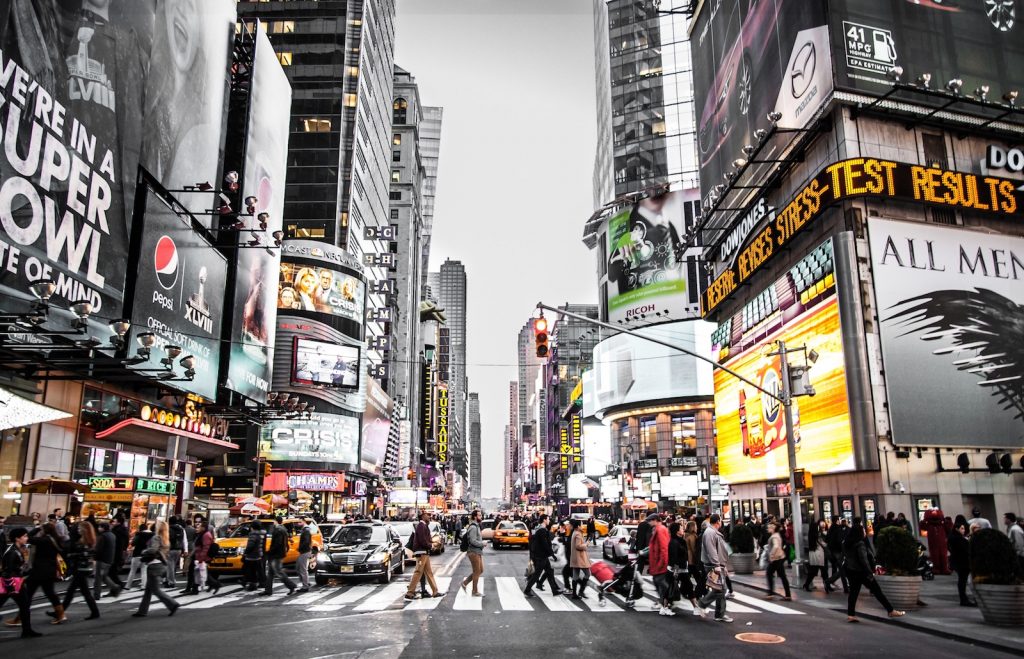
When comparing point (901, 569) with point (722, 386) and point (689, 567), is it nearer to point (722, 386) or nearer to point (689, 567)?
point (689, 567)

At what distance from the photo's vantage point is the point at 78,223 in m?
21.3

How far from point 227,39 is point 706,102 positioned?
2870 centimetres

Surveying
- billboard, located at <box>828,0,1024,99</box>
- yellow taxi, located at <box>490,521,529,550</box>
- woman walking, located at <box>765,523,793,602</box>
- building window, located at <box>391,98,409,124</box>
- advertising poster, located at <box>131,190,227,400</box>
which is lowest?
yellow taxi, located at <box>490,521,529,550</box>

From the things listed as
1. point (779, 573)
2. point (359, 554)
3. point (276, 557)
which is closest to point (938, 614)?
point (779, 573)

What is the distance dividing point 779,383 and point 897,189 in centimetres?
987

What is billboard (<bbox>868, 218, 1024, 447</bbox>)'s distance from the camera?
27.2 meters

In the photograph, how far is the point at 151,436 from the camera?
99.6 ft

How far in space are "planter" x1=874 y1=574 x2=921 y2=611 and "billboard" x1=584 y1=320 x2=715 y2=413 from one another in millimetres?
69208

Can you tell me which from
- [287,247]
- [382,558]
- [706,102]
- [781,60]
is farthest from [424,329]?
[382,558]

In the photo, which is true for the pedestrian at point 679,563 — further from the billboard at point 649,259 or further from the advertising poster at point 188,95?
the billboard at point 649,259

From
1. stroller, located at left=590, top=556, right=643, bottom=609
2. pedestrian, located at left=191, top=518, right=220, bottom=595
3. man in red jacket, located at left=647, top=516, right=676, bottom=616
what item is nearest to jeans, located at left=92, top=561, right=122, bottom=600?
pedestrian, located at left=191, top=518, right=220, bottom=595

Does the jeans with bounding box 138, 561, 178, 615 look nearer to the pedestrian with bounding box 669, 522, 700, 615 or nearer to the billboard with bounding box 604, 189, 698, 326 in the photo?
the pedestrian with bounding box 669, 522, 700, 615

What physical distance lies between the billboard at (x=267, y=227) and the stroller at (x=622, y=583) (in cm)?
2242

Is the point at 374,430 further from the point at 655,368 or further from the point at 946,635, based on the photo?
the point at 946,635
